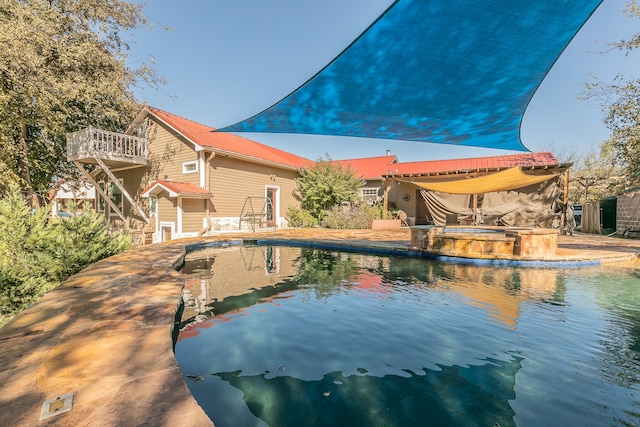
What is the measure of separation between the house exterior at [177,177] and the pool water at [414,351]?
736 cm

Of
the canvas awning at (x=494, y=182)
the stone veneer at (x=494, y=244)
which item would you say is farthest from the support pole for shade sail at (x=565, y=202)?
the stone veneer at (x=494, y=244)

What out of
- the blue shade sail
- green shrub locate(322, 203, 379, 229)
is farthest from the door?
the blue shade sail

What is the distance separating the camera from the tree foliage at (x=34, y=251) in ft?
14.0

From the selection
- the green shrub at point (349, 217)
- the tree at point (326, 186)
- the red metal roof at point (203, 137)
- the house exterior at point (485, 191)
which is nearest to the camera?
the house exterior at point (485, 191)

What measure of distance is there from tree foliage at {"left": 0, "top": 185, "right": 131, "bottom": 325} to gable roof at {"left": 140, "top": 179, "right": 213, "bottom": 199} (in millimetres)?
5591

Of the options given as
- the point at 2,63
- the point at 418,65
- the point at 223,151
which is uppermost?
the point at 2,63

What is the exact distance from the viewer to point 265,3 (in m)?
6.85

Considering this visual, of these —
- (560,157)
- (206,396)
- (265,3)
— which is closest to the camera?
(206,396)

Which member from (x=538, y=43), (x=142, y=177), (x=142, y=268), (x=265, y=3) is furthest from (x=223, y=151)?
(x=538, y=43)

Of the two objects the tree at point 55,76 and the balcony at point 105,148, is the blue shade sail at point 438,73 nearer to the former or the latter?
the tree at point 55,76

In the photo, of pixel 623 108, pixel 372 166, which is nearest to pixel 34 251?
pixel 372 166

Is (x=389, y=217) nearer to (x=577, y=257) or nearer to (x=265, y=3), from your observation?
(x=577, y=257)

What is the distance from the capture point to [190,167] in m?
12.4

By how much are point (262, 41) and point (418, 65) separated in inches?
233
